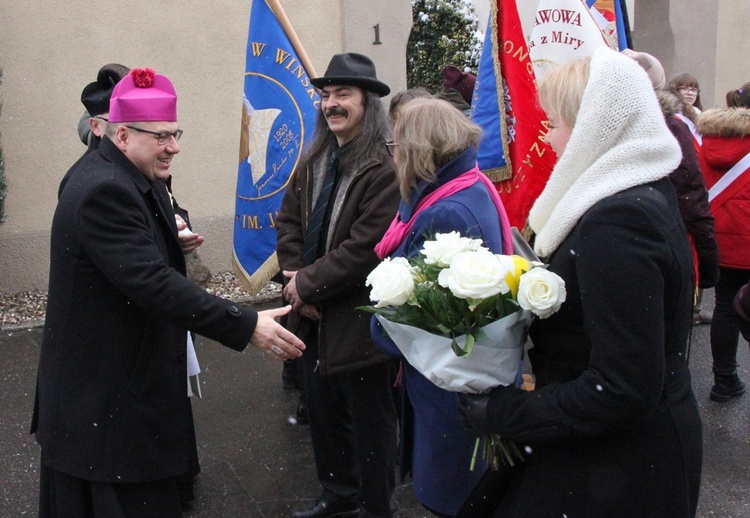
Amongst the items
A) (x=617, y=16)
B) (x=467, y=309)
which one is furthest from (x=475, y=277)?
(x=617, y=16)

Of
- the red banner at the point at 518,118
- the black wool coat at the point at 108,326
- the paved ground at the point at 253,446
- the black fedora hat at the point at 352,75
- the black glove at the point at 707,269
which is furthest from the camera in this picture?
the red banner at the point at 518,118

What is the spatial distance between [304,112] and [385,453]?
2227 mm

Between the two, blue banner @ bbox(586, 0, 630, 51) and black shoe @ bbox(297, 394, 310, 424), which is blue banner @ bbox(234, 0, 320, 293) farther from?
blue banner @ bbox(586, 0, 630, 51)

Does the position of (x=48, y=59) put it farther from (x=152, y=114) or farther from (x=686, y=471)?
(x=686, y=471)

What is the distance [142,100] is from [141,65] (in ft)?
17.2

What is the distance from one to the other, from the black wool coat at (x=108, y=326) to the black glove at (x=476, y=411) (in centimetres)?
103

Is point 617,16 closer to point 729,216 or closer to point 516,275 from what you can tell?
point 729,216

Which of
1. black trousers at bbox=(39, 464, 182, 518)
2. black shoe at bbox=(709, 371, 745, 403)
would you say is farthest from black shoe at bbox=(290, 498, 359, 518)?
black shoe at bbox=(709, 371, 745, 403)

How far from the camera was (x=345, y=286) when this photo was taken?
10.3 ft

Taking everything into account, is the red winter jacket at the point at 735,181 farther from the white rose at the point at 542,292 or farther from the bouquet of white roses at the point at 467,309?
the white rose at the point at 542,292

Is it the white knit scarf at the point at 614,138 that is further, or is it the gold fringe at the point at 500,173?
the gold fringe at the point at 500,173

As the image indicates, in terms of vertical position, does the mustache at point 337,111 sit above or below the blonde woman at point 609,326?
above

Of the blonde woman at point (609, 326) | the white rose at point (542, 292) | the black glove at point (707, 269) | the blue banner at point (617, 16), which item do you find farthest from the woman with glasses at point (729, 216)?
the white rose at point (542, 292)

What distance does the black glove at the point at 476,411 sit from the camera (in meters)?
1.74
